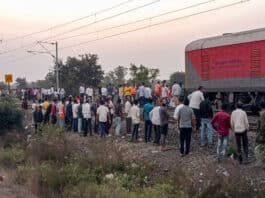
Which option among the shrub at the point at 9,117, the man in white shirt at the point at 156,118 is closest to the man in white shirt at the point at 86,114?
the man in white shirt at the point at 156,118

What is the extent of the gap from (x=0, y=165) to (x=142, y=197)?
432 inches

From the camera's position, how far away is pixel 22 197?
53.0 ft

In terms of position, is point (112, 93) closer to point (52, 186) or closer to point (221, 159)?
point (52, 186)

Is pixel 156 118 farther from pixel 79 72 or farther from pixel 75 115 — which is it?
pixel 79 72

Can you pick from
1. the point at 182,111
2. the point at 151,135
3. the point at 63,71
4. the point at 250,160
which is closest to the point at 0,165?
the point at 151,135

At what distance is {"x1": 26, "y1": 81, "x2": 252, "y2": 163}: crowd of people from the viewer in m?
14.9

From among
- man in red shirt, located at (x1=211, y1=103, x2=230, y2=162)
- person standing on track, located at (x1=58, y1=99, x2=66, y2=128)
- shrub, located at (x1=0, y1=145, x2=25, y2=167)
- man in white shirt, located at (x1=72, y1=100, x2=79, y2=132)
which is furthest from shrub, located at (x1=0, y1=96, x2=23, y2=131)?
man in red shirt, located at (x1=211, y1=103, x2=230, y2=162)

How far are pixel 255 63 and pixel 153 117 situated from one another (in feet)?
26.7

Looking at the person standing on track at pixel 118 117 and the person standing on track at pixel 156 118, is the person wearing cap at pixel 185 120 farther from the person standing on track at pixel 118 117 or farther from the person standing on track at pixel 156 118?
the person standing on track at pixel 118 117

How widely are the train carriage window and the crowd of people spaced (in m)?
2.72

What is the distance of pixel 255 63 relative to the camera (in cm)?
2492

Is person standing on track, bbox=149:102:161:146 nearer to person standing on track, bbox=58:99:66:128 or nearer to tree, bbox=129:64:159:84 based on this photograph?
person standing on track, bbox=58:99:66:128

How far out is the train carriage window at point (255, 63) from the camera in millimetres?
24656

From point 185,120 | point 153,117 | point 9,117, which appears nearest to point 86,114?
point 153,117
